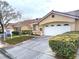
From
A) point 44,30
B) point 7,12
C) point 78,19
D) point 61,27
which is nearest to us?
point 78,19

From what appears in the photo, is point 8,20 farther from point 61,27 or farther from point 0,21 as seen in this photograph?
point 61,27

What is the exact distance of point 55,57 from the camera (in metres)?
10.9

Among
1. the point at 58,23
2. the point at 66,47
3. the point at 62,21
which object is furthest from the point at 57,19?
the point at 66,47

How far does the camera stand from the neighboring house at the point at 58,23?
25.8 metres

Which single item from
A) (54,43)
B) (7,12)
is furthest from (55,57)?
(7,12)

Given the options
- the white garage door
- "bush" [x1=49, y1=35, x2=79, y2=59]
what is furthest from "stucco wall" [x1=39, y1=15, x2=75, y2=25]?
"bush" [x1=49, y1=35, x2=79, y2=59]

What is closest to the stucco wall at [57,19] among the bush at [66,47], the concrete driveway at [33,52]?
the concrete driveway at [33,52]

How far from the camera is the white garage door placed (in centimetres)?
2697

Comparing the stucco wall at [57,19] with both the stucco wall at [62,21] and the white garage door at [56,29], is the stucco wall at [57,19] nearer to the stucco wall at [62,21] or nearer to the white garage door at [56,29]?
the stucco wall at [62,21]

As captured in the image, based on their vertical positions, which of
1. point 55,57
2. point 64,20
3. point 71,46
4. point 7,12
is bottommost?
point 55,57

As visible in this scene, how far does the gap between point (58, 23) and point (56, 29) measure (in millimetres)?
1255

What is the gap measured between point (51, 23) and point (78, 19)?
19.4 feet

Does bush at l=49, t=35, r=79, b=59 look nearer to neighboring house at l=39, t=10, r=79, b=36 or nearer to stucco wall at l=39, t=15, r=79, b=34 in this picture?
neighboring house at l=39, t=10, r=79, b=36

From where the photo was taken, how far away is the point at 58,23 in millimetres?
28031
